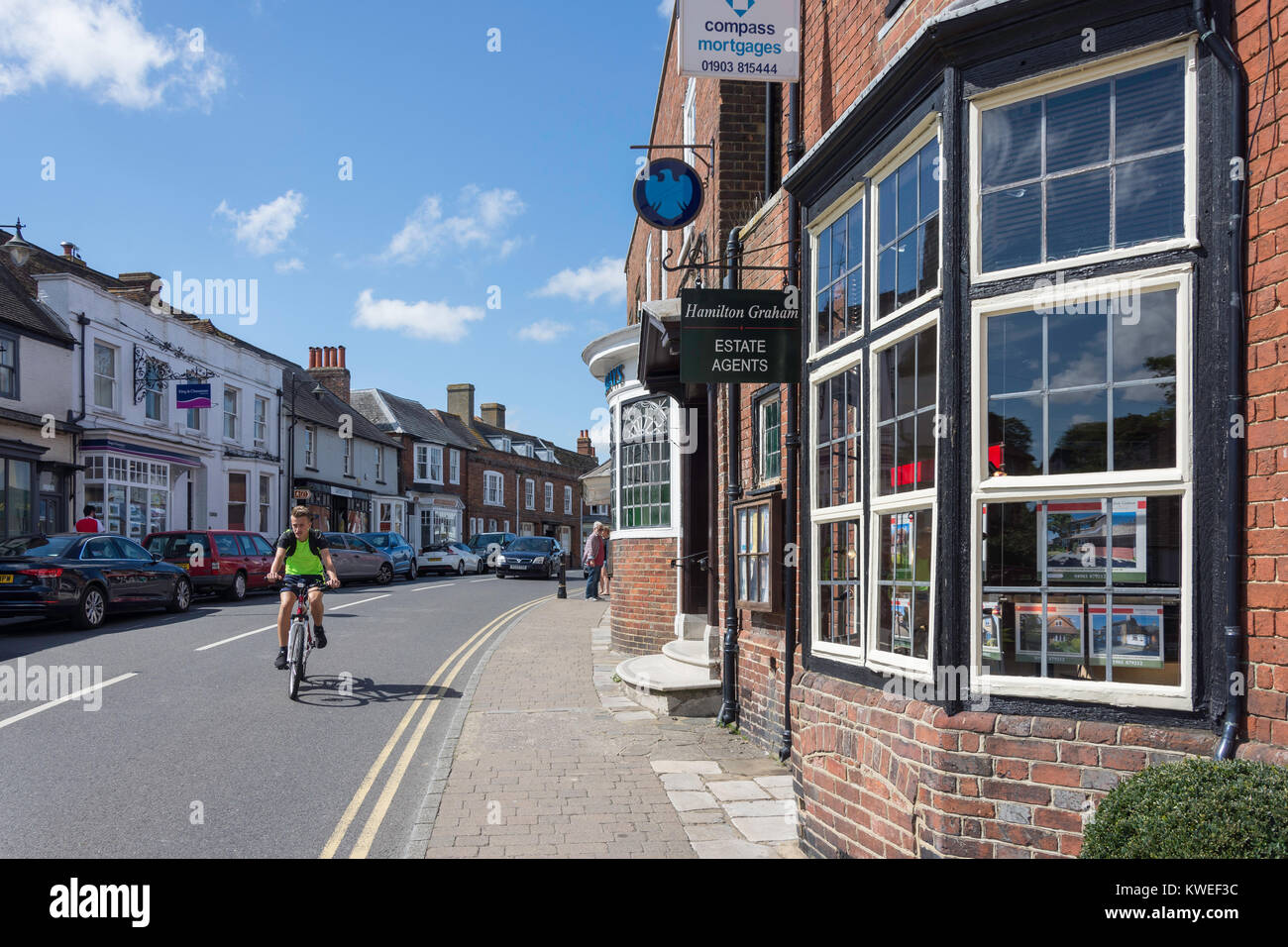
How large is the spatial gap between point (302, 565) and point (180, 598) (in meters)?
8.71

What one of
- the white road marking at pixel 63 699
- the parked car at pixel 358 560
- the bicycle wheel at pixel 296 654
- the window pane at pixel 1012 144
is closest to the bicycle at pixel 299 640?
the bicycle wheel at pixel 296 654

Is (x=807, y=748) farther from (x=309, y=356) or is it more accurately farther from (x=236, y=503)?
(x=309, y=356)

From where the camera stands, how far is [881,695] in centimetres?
456

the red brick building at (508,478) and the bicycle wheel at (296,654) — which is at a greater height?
the red brick building at (508,478)

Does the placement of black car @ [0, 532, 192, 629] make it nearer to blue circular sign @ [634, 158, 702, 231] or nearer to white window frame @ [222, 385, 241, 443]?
blue circular sign @ [634, 158, 702, 231]

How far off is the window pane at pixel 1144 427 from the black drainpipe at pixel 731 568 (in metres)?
4.51

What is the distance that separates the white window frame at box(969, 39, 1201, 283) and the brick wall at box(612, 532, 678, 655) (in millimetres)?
8343

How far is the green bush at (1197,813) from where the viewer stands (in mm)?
2768

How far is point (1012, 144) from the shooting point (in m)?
4.03

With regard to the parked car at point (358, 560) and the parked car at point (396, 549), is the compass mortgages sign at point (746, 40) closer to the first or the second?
the parked car at point (358, 560)

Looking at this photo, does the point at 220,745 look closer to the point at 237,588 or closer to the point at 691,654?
the point at 691,654

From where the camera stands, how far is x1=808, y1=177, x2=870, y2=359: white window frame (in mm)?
4973

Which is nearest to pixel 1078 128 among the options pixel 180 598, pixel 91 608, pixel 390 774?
pixel 390 774

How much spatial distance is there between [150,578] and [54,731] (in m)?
9.16
